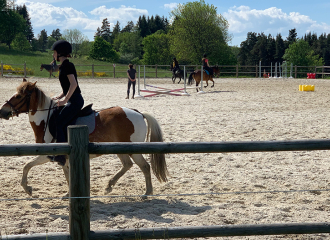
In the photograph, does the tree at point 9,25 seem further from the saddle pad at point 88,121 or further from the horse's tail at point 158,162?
the horse's tail at point 158,162

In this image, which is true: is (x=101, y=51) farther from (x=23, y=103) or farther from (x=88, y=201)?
(x=88, y=201)

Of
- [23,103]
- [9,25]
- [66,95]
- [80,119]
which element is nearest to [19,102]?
[23,103]

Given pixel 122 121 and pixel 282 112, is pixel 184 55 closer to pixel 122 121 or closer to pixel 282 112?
pixel 282 112

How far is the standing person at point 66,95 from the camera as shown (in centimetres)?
404

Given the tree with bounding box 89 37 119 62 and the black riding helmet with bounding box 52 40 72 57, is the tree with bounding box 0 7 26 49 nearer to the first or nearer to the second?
the tree with bounding box 89 37 119 62

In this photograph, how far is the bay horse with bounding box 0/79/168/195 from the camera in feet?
13.9

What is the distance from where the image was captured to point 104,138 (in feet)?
14.6

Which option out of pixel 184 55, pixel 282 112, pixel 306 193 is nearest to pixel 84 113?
pixel 306 193

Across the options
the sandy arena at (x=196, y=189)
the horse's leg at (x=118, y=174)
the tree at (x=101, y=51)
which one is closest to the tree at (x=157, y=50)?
the tree at (x=101, y=51)

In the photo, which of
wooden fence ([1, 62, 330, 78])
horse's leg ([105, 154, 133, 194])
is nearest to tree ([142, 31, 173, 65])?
wooden fence ([1, 62, 330, 78])

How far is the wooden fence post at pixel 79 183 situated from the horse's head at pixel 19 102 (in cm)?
214

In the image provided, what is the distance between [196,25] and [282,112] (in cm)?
4194

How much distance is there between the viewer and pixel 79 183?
2.44 m

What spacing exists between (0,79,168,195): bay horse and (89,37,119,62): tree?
73080mm
